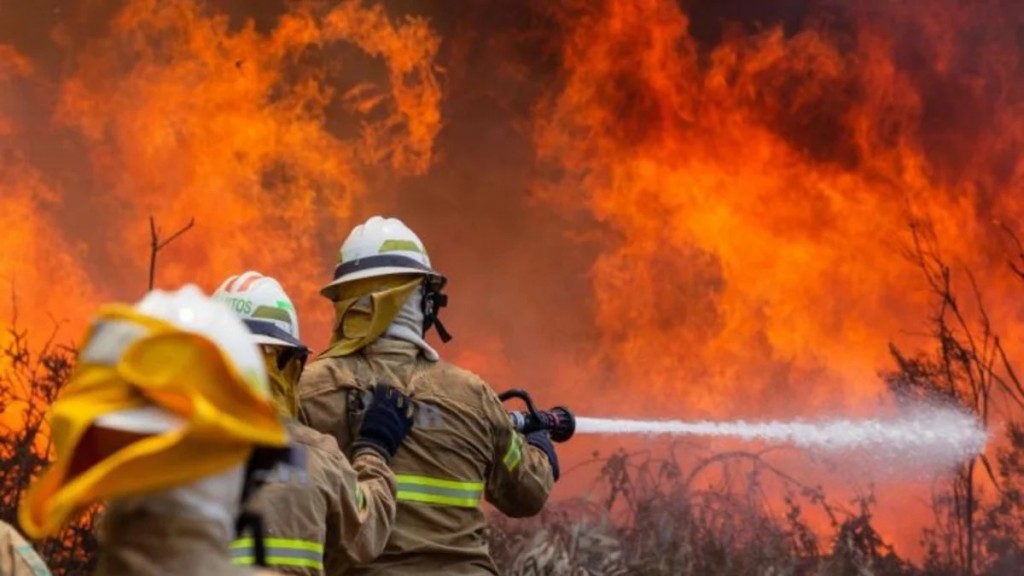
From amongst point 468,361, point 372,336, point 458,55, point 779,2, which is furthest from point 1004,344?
point 372,336

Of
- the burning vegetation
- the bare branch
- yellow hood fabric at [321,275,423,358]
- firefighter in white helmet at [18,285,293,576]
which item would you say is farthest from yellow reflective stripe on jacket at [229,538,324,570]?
the bare branch

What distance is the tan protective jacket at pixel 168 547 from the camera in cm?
174

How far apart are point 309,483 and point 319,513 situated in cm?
9

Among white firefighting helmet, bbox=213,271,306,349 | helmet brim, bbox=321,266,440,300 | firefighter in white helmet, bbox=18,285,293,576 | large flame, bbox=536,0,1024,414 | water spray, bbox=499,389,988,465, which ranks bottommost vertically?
firefighter in white helmet, bbox=18,285,293,576

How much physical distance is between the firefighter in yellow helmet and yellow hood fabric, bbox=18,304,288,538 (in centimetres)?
287

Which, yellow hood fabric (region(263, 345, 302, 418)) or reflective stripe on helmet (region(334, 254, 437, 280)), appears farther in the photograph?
reflective stripe on helmet (region(334, 254, 437, 280))

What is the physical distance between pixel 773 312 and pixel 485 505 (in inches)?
95.6

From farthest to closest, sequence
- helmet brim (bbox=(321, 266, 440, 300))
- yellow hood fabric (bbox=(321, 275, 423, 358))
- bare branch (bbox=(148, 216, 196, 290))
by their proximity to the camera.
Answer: bare branch (bbox=(148, 216, 196, 290))
helmet brim (bbox=(321, 266, 440, 300))
yellow hood fabric (bbox=(321, 275, 423, 358))

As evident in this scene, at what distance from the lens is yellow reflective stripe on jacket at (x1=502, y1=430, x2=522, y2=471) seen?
501cm

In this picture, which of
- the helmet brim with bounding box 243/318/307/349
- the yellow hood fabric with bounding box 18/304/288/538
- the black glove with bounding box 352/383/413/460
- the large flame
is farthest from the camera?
the large flame

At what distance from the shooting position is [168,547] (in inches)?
68.8

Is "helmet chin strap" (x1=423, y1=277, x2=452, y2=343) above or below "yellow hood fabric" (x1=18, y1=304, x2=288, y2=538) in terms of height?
above

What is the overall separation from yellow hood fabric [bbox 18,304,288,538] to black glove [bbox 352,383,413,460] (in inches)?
104

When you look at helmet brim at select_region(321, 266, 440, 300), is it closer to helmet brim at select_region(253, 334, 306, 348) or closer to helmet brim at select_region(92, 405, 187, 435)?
helmet brim at select_region(253, 334, 306, 348)
